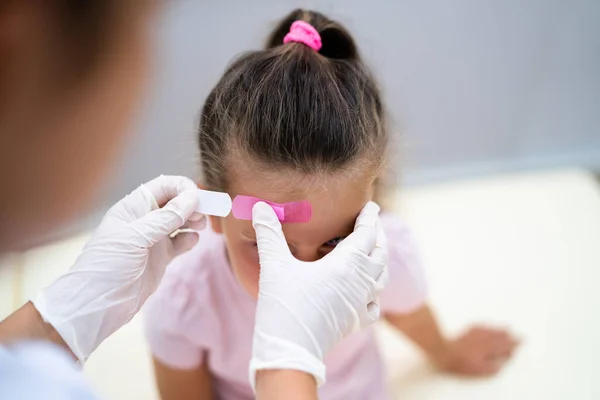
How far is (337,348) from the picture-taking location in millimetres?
934

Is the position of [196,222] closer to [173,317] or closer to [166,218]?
[166,218]

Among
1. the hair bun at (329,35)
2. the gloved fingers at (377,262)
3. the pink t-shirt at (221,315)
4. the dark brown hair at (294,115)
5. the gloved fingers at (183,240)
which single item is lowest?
the pink t-shirt at (221,315)

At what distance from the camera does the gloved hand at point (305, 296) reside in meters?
0.64

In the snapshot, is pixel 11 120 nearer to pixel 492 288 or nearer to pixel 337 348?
pixel 337 348

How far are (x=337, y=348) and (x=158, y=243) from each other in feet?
1.06

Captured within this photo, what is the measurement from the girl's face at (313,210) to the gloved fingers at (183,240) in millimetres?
53

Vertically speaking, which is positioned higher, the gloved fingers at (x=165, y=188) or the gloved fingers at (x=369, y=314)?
the gloved fingers at (x=165, y=188)

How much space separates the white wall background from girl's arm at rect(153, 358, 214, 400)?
0.41 metres

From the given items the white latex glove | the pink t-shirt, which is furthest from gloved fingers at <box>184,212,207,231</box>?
the pink t-shirt

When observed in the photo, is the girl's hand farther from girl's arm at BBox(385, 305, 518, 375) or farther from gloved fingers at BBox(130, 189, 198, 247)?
gloved fingers at BBox(130, 189, 198, 247)

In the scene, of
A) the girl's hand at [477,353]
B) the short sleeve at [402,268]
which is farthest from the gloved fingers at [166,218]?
the girl's hand at [477,353]

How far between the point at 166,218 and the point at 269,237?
0.13 metres

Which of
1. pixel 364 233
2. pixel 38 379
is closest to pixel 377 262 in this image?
pixel 364 233

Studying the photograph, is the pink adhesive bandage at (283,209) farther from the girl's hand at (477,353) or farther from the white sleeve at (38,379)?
the girl's hand at (477,353)
